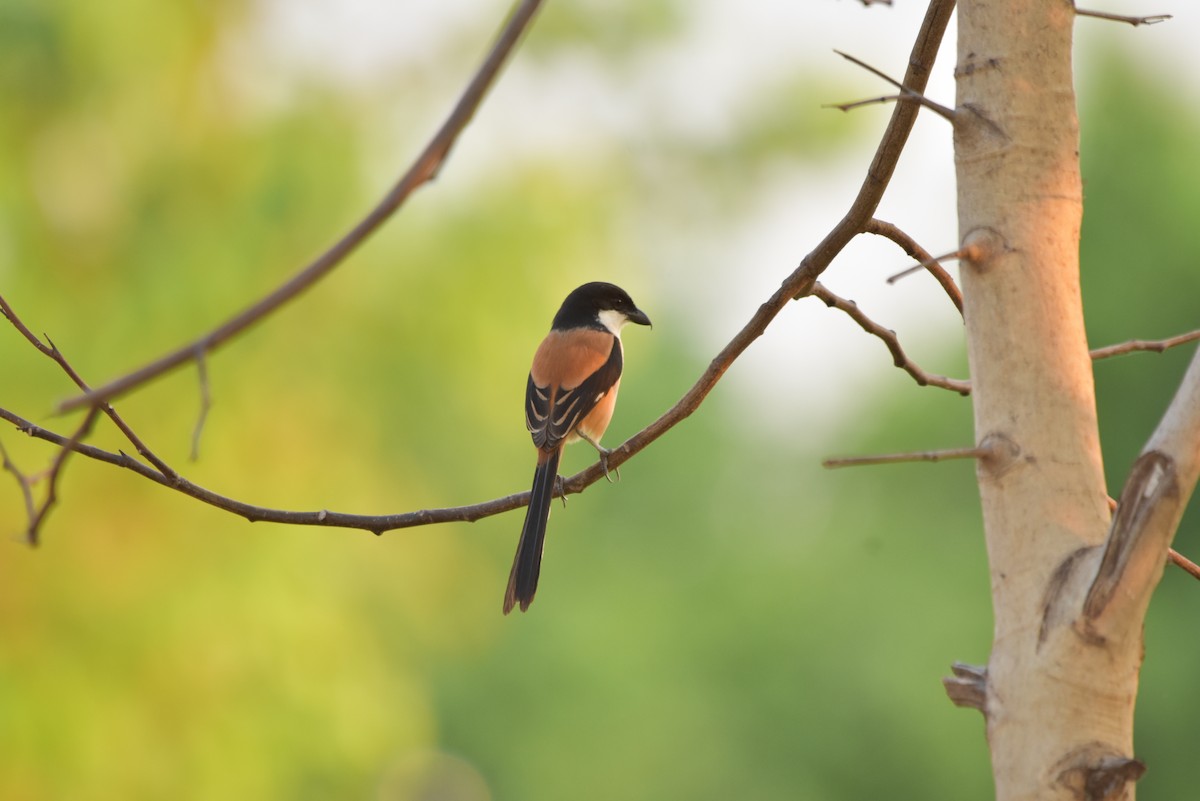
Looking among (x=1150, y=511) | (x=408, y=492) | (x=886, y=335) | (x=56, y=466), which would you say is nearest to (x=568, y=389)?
(x=886, y=335)

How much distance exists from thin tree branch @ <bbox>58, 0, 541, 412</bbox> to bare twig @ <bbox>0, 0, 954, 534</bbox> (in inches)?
45.0

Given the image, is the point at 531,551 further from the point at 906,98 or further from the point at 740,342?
the point at 906,98

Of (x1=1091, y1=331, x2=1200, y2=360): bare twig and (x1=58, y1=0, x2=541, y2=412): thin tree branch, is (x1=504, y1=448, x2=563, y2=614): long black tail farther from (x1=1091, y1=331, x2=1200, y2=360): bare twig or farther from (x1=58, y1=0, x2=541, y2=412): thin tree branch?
(x1=58, y1=0, x2=541, y2=412): thin tree branch

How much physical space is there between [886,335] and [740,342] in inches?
23.8

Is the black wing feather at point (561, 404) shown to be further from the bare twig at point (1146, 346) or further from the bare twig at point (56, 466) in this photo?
the bare twig at point (56, 466)

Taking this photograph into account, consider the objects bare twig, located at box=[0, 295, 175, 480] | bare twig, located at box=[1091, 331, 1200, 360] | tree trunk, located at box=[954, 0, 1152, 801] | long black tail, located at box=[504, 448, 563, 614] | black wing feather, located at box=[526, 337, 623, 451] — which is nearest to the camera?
tree trunk, located at box=[954, 0, 1152, 801]

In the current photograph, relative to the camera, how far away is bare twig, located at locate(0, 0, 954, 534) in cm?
274

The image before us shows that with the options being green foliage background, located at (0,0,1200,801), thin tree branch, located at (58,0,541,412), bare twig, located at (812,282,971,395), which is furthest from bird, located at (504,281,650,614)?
green foliage background, located at (0,0,1200,801)

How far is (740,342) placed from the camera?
3209mm

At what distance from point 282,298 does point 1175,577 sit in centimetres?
1675

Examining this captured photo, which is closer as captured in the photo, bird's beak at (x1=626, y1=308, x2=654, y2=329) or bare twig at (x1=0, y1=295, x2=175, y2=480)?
bare twig at (x1=0, y1=295, x2=175, y2=480)

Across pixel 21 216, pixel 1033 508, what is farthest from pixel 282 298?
pixel 21 216

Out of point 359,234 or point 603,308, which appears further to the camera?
point 603,308

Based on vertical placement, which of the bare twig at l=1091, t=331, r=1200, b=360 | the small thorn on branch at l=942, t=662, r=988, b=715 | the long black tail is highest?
the bare twig at l=1091, t=331, r=1200, b=360
